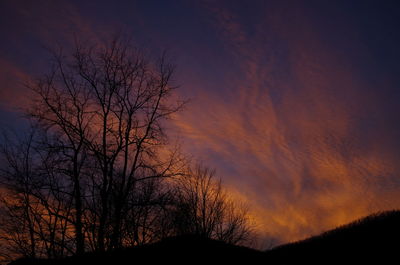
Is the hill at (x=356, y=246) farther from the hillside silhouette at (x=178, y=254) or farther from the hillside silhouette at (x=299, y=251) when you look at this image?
the hillside silhouette at (x=178, y=254)

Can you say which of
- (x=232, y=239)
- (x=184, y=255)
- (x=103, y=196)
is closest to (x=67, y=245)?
(x=103, y=196)

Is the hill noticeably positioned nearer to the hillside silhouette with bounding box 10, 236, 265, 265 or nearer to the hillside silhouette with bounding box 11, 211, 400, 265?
the hillside silhouette with bounding box 11, 211, 400, 265

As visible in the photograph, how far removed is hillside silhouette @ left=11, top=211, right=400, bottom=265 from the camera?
5.22 meters

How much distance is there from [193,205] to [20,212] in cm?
1738

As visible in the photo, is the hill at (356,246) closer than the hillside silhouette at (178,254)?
Yes

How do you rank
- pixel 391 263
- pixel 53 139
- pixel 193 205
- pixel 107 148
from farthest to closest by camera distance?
1. pixel 193 205
2. pixel 107 148
3. pixel 53 139
4. pixel 391 263

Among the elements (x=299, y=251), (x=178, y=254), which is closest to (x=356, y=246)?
(x=299, y=251)

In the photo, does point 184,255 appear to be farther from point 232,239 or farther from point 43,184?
point 232,239

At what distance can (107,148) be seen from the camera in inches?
591

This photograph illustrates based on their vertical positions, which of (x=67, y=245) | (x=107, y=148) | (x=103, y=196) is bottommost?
(x=67, y=245)

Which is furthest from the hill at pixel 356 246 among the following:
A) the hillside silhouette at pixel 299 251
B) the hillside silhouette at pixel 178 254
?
A: the hillside silhouette at pixel 178 254

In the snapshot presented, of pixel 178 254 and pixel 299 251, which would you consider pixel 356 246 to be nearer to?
pixel 299 251

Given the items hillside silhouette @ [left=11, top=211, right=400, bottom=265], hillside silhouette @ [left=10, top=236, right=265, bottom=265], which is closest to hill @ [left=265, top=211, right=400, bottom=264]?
hillside silhouette @ [left=11, top=211, right=400, bottom=265]

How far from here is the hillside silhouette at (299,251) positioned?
5.22 metres
